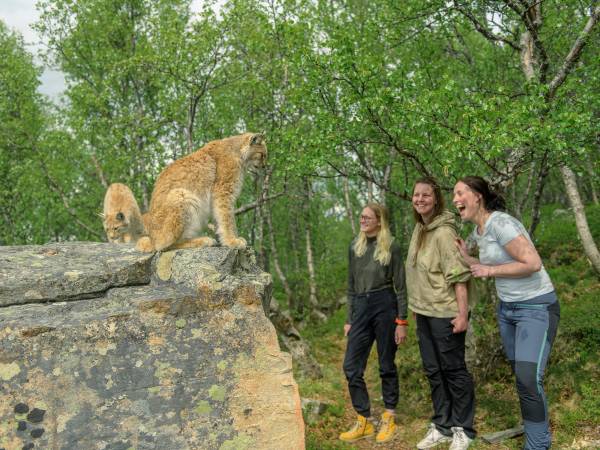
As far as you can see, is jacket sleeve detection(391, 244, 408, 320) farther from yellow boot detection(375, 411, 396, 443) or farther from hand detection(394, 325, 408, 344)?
yellow boot detection(375, 411, 396, 443)

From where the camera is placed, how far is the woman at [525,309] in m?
4.54

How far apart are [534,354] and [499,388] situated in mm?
3714

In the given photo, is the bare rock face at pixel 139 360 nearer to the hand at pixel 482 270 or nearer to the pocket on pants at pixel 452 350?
the hand at pixel 482 270

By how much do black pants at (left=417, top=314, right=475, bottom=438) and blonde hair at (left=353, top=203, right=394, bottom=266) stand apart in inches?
38.6

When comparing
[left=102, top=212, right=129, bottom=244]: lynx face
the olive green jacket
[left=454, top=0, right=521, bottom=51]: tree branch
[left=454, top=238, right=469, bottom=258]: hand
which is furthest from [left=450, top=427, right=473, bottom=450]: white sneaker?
[left=102, top=212, right=129, bottom=244]: lynx face

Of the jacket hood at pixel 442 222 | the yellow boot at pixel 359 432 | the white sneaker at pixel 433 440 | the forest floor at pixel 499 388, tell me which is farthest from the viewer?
the yellow boot at pixel 359 432

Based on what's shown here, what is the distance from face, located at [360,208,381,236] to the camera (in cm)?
684

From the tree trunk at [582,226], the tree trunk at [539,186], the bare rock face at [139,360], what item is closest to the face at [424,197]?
the tree trunk at [539,186]

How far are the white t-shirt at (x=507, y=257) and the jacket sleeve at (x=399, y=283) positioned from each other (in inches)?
71.4

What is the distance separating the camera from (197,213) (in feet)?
18.0

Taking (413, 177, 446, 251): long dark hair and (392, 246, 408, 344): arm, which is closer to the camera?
(413, 177, 446, 251): long dark hair

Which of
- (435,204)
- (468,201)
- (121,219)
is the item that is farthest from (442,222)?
(121,219)

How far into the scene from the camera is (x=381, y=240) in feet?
22.2

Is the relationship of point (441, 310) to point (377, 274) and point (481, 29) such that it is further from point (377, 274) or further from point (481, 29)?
point (481, 29)
